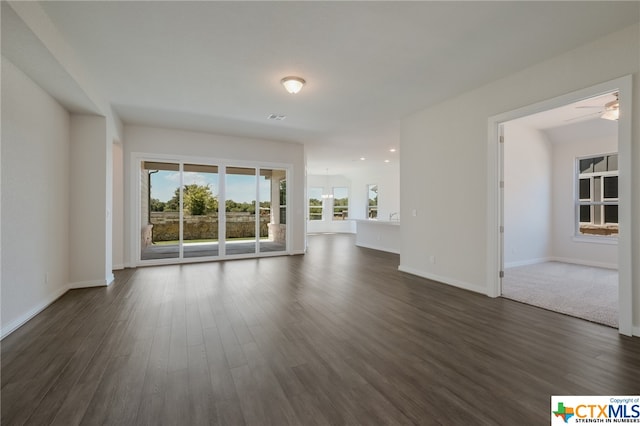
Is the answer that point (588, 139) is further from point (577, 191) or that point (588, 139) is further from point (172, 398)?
point (172, 398)

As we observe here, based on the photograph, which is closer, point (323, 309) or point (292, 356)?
point (292, 356)

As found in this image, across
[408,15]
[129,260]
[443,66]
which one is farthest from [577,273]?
[129,260]

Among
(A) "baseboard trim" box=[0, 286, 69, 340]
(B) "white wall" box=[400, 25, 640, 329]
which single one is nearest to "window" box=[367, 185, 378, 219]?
(B) "white wall" box=[400, 25, 640, 329]

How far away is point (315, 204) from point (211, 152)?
7907 mm

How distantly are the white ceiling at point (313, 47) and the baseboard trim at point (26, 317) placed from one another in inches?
118

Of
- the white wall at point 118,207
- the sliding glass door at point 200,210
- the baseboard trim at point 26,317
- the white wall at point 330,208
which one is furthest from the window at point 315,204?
the baseboard trim at point 26,317

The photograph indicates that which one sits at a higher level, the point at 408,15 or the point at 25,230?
the point at 408,15

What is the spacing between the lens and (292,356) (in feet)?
7.77

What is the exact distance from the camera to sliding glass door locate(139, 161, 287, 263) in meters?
6.36

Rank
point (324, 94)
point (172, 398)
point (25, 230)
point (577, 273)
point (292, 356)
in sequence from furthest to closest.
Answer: point (577, 273) < point (324, 94) < point (25, 230) < point (292, 356) < point (172, 398)

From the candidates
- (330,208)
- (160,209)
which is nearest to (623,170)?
(160,209)

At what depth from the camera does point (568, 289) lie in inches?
170

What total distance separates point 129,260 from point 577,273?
355 inches

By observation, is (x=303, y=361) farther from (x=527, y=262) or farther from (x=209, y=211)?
(x=527, y=262)
